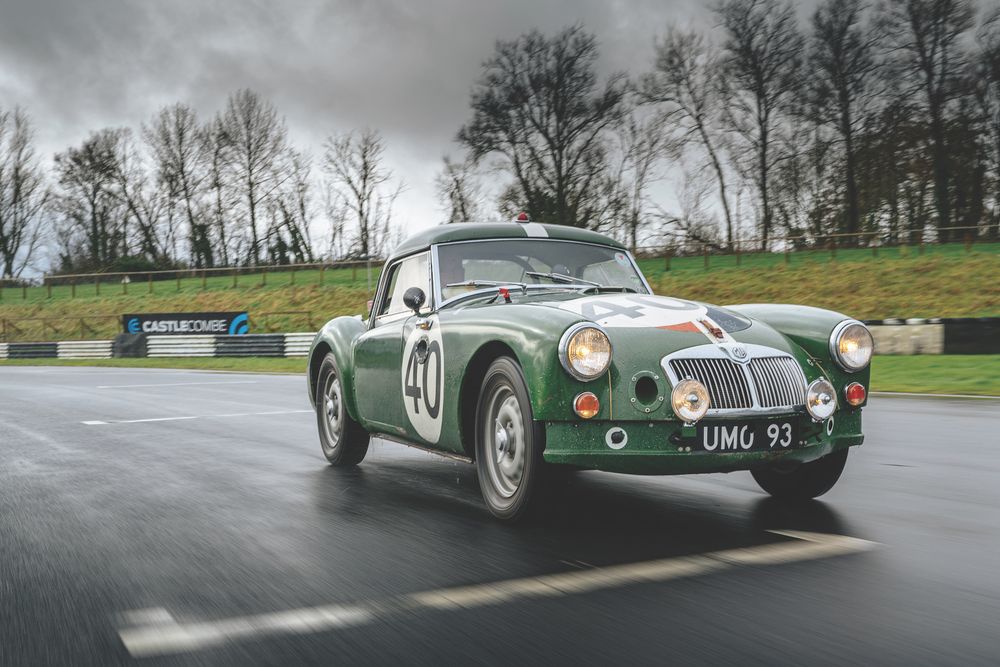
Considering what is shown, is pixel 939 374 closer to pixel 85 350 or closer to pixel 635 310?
pixel 635 310

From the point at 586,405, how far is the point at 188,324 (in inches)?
1340

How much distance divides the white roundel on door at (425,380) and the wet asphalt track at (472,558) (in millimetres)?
445

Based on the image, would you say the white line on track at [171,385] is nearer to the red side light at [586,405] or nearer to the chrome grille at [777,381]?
the red side light at [586,405]

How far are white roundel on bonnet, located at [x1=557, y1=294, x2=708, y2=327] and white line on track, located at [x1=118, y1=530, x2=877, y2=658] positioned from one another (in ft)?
3.72

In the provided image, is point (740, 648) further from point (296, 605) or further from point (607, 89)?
point (607, 89)

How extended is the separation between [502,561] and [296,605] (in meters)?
0.89

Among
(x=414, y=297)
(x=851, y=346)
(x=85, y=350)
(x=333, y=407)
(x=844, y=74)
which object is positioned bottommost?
(x=85, y=350)

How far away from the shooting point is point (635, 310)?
4.65 metres

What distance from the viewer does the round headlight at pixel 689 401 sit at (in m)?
4.05

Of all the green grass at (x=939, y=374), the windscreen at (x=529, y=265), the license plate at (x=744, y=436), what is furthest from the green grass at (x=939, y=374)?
the license plate at (x=744, y=436)

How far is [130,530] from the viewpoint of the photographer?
181 inches

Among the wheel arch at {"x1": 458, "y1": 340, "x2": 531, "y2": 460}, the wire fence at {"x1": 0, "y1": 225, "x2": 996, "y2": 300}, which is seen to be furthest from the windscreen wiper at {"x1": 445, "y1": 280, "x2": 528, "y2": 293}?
the wire fence at {"x1": 0, "y1": 225, "x2": 996, "y2": 300}

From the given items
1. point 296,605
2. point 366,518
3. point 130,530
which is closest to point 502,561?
point 296,605

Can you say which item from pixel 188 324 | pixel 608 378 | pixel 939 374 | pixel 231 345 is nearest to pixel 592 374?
pixel 608 378
